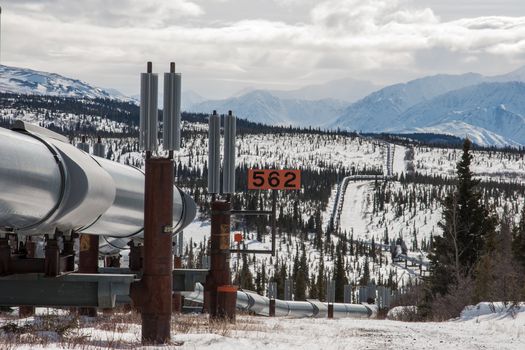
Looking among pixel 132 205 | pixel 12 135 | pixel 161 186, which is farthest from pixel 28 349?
pixel 132 205

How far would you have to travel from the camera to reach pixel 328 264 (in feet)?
581

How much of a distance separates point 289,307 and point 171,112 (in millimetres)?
33031

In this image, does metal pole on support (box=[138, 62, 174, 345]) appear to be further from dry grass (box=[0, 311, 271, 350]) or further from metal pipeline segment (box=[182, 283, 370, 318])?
metal pipeline segment (box=[182, 283, 370, 318])

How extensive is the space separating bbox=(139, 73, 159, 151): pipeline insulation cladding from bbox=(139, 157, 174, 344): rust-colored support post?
A: 396 mm

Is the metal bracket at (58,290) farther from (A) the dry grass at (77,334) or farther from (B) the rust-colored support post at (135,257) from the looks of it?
(B) the rust-colored support post at (135,257)

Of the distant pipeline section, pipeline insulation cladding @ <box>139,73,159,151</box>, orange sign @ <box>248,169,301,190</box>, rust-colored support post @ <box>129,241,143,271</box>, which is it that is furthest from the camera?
orange sign @ <box>248,169,301,190</box>

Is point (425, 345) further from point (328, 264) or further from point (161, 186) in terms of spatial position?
point (328, 264)

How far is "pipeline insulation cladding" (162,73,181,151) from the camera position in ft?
41.9

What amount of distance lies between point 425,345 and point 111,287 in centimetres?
550

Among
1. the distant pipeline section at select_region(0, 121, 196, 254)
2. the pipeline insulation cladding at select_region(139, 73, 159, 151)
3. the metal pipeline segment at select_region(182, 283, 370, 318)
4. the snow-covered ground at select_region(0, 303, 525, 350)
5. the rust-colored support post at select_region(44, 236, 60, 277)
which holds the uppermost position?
the pipeline insulation cladding at select_region(139, 73, 159, 151)

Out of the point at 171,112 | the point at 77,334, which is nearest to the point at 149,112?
the point at 171,112

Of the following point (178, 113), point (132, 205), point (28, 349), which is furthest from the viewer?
point (132, 205)

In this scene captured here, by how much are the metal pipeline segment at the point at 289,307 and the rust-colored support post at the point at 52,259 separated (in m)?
23.3

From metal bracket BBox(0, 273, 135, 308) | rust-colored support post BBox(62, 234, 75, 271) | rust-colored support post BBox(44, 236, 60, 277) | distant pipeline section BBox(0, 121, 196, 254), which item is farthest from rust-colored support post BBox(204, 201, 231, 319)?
rust-colored support post BBox(44, 236, 60, 277)
